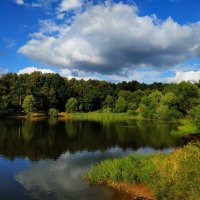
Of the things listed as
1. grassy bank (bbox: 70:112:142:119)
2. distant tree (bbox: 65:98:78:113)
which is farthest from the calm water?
distant tree (bbox: 65:98:78:113)

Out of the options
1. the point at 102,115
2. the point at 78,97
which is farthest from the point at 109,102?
the point at 78,97

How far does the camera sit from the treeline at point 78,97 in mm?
111438

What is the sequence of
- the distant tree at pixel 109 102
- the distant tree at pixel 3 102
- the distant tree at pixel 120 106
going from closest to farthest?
the distant tree at pixel 3 102 → the distant tree at pixel 120 106 → the distant tree at pixel 109 102

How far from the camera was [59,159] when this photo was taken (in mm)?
41250

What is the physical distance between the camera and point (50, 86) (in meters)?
144

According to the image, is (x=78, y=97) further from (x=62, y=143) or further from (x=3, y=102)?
(x=62, y=143)

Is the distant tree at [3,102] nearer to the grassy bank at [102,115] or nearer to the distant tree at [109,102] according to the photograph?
the grassy bank at [102,115]

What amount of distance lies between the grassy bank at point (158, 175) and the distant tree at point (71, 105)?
3999 inches

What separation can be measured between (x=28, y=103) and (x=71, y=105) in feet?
63.4

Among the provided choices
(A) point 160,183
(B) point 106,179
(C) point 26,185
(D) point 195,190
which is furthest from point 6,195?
(D) point 195,190

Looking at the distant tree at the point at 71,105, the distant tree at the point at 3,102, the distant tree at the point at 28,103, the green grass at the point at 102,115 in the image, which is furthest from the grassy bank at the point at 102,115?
the distant tree at the point at 3,102

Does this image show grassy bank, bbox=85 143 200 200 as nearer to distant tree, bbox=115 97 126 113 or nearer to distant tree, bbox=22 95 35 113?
distant tree, bbox=22 95 35 113

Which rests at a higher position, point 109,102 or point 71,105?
point 109,102

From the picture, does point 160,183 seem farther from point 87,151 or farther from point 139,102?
point 139,102
